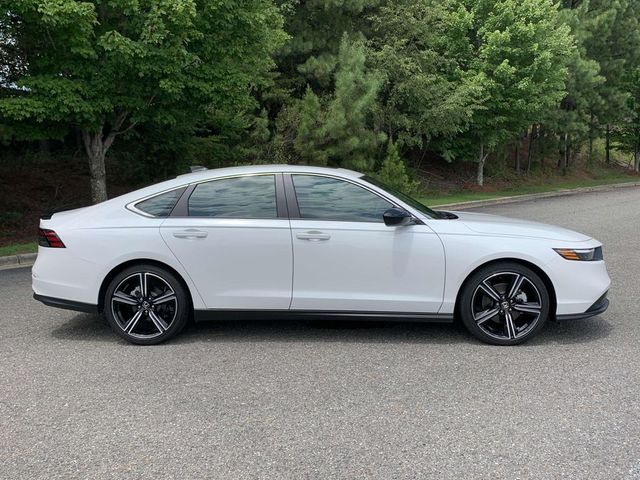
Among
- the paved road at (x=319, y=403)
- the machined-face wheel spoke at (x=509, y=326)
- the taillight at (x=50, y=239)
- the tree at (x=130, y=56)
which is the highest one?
the tree at (x=130, y=56)

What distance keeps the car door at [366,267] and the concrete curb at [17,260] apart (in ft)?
21.9

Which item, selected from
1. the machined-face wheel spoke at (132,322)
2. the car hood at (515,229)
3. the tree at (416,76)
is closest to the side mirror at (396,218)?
the car hood at (515,229)

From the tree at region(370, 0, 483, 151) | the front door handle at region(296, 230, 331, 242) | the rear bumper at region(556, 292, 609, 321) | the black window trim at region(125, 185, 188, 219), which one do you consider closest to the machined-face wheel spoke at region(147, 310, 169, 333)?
the black window trim at region(125, 185, 188, 219)

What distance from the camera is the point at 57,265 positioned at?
4855 mm

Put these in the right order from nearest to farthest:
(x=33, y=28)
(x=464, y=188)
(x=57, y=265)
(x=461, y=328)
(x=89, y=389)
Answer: (x=89, y=389) → (x=57, y=265) → (x=461, y=328) → (x=33, y=28) → (x=464, y=188)

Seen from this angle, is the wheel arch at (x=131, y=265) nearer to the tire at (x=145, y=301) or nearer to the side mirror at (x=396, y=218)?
the tire at (x=145, y=301)

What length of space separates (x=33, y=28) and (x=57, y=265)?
23.4 feet

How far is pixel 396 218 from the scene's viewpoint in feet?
15.3

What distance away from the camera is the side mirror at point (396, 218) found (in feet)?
15.3

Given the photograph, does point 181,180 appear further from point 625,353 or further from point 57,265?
point 625,353

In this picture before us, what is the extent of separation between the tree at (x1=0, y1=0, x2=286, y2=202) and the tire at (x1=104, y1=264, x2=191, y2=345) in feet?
19.0

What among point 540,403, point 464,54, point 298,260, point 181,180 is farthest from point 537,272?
point 464,54

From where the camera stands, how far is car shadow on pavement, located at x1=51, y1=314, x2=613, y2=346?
4914mm

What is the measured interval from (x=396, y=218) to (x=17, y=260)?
754 centimetres
